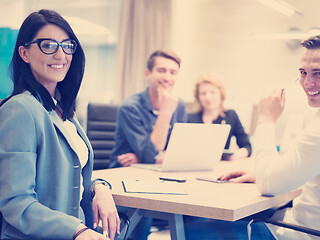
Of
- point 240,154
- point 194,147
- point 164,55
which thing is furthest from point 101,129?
point 194,147

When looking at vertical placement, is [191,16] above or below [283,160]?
above

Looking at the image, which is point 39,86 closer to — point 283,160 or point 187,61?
point 283,160

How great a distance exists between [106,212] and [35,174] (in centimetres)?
32

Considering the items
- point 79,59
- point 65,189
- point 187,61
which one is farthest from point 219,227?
point 187,61

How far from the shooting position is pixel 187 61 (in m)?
5.42

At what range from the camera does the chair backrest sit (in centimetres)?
312

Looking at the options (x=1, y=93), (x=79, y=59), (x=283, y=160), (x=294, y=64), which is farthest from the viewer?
(x=294, y=64)

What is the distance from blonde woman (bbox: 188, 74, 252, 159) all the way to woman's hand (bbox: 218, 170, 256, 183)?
1609 mm

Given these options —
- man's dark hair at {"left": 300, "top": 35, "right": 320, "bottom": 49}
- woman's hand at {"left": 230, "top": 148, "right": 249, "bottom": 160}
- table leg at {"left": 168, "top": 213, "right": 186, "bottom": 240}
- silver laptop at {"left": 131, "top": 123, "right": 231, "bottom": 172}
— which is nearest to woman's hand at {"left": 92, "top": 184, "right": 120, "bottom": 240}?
table leg at {"left": 168, "top": 213, "right": 186, "bottom": 240}

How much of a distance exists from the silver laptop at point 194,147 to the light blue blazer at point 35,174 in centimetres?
77

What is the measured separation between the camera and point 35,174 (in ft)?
4.07

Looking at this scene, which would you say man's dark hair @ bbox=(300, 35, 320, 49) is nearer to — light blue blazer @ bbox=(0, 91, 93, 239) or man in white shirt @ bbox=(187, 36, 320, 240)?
man in white shirt @ bbox=(187, 36, 320, 240)

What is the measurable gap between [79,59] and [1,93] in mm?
1505

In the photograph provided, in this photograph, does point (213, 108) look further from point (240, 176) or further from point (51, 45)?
point (51, 45)
